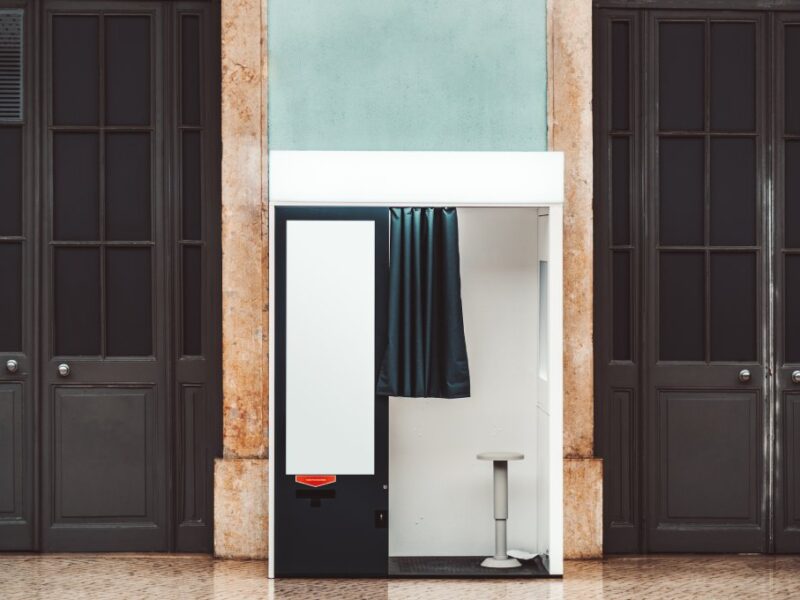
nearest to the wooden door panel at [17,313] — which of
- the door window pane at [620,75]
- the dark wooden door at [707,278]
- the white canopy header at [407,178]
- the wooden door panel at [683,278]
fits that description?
the white canopy header at [407,178]

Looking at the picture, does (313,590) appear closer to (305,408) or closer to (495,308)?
(305,408)

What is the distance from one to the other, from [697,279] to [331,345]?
9.67 ft

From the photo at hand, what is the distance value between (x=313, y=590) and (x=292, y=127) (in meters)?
3.28

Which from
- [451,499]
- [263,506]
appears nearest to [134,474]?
[263,506]

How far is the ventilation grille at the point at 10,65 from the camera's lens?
9.02 m

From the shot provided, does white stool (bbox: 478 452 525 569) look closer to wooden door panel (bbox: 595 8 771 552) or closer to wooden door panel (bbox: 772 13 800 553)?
wooden door panel (bbox: 595 8 771 552)

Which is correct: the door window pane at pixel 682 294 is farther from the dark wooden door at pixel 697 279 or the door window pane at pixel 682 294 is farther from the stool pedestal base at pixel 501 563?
the stool pedestal base at pixel 501 563

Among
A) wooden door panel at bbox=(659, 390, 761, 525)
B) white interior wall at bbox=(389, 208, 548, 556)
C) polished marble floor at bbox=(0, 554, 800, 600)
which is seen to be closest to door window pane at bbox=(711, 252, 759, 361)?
wooden door panel at bbox=(659, 390, 761, 525)

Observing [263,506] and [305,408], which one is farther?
[263,506]

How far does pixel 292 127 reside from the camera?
28.8 ft

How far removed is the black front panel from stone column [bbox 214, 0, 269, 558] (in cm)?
80

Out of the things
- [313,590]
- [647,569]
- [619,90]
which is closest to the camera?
[313,590]

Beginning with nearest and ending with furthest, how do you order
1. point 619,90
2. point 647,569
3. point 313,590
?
point 313,590
point 647,569
point 619,90

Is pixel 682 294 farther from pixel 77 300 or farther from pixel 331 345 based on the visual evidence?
pixel 77 300
